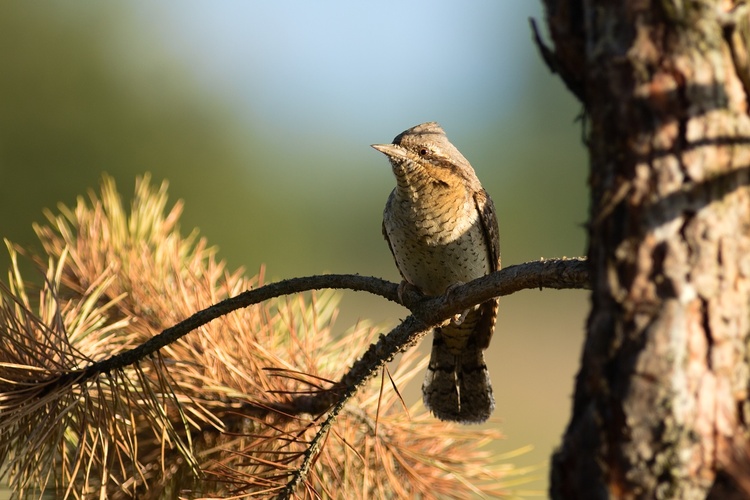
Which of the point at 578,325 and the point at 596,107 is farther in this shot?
the point at 578,325

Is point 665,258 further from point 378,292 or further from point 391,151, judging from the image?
point 391,151

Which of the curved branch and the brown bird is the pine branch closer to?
the curved branch

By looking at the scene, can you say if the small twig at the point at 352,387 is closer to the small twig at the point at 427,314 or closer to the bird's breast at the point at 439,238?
the small twig at the point at 427,314

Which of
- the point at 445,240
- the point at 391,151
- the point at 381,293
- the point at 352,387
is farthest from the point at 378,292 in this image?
the point at 391,151

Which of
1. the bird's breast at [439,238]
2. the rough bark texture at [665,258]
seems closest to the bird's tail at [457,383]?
the bird's breast at [439,238]

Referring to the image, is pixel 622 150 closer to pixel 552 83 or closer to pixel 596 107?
pixel 596 107

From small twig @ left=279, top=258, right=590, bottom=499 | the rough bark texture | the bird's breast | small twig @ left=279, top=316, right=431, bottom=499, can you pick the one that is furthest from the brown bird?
the rough bark texture

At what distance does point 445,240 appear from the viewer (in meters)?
2.60

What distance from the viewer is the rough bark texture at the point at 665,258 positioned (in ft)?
2.60

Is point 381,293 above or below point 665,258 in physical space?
above

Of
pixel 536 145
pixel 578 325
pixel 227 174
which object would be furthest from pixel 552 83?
pixel 227 174

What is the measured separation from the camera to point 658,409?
79 cm

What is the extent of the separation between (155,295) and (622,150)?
56.2 inches

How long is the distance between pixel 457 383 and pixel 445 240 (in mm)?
479
